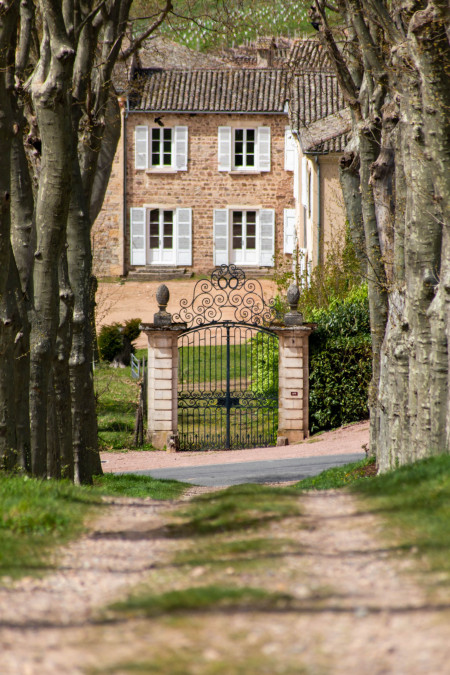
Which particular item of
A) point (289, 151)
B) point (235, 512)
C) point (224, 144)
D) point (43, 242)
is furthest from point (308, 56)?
point (224, 144)

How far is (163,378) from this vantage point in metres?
17.3

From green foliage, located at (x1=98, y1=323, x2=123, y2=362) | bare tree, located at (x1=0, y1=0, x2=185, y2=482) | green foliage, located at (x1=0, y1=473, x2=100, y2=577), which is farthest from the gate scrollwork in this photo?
green foliage, located at (x1=0, y1=473, x2=100, y2=577)

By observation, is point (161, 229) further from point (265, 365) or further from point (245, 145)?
point (265, 365)

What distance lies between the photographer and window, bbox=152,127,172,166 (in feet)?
118

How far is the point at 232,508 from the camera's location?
20.6 ft

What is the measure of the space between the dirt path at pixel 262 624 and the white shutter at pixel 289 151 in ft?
100

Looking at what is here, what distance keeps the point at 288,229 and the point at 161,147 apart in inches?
244

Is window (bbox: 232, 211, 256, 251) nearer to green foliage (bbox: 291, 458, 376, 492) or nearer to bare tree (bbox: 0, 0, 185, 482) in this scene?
bare tree (bbox: 0, 0, 185, 482)

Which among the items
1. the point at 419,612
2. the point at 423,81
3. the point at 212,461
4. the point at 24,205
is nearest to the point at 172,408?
the point at 212,461

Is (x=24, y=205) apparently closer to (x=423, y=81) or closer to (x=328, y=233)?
(x=423, y=81)

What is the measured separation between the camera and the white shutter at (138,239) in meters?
35.9

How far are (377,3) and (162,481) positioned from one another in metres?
6.95

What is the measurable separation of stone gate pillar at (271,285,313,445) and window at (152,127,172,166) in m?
20.1

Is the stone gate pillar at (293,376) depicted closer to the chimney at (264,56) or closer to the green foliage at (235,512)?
the green foliage at (235,512)
